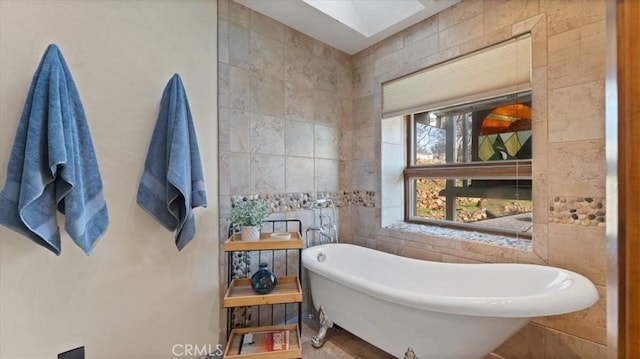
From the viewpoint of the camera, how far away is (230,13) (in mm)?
1786

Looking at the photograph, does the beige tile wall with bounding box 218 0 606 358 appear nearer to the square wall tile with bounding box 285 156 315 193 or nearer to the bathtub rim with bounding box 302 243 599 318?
the square wall tile with bounding box 285 156 315 193

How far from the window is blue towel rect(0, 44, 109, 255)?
2272mm

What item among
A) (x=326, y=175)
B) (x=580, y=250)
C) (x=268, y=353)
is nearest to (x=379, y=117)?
(x=326, y=175)

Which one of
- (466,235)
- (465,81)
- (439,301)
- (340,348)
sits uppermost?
(465,81)

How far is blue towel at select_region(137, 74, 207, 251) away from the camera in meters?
1.41

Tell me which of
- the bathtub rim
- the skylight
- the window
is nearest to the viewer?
the bathtub rim

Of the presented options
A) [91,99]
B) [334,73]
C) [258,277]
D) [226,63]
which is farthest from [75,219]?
[334,73]

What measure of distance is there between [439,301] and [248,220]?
3.69 ft

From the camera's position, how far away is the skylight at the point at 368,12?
1.88 m

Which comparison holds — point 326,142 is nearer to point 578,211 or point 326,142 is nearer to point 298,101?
point 298,101

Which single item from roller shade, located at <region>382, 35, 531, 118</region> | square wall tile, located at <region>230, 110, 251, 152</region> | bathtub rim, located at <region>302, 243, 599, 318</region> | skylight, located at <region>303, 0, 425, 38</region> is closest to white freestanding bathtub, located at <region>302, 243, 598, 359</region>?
bathtub rim, located at <region>302, 243, 599, 318</region>

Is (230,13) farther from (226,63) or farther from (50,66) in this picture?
(50,66)

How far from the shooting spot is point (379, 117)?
7.61 feet

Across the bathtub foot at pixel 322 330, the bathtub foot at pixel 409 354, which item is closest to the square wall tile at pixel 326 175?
the bathtub foot at pixel 322 330
